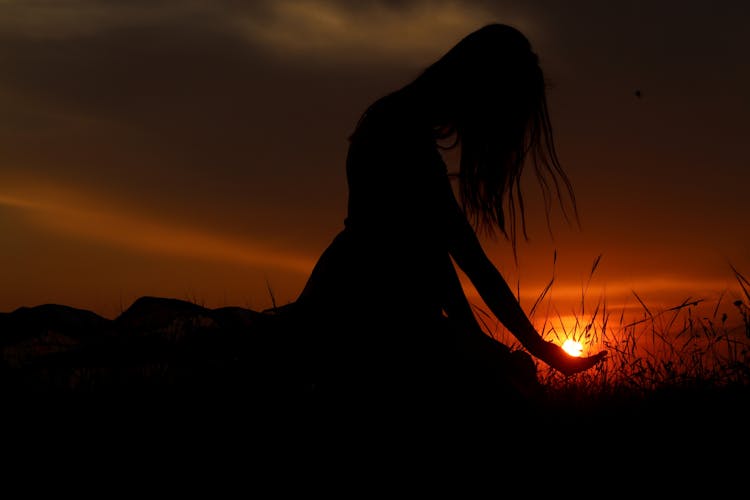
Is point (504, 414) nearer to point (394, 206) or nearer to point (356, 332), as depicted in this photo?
point (356, 332)

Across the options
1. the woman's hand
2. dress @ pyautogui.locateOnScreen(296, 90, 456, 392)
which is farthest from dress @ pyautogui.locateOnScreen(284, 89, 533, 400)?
the woman's hand

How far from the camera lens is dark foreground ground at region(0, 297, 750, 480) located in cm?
324

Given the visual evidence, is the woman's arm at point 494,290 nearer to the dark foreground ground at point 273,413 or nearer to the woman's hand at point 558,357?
the woman's hand at point 558,357

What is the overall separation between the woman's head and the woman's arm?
528 mm

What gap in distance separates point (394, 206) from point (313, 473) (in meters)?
1.19

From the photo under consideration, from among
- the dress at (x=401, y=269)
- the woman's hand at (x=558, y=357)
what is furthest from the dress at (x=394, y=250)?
the woman's hand at (x=558, y=357)

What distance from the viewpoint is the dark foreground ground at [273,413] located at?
3.24 m

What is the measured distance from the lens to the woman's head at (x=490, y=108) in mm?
3607

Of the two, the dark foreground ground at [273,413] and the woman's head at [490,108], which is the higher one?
the woman's head at [490,108]

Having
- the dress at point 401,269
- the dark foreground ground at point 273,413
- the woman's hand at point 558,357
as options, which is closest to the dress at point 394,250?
the dress at point 401,269

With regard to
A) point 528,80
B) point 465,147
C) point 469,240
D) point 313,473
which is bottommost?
point 313,473

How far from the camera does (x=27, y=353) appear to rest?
4.92m

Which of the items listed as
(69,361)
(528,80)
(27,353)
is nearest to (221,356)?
(69,361)

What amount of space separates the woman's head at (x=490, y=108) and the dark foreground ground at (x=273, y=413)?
96cm
